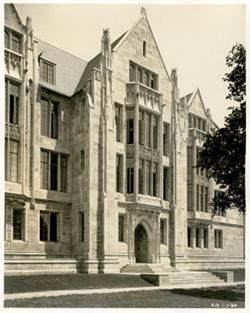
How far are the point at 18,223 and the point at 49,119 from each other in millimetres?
6056

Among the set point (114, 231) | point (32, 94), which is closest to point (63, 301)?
point (114, 231)

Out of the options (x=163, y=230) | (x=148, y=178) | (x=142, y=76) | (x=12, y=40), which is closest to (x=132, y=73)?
(x=142, y=76)

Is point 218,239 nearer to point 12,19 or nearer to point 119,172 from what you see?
point 119,172

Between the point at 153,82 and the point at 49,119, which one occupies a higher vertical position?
the point at 153,82

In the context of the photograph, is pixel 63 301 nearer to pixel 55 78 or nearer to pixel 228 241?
pixel 55 78

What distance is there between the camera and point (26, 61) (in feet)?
87.8

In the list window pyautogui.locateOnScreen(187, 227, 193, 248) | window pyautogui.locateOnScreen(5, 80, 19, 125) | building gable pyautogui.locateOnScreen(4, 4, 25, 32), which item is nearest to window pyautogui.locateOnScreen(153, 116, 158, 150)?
window pyautogui.locateOnScreen(187, 227, 193, 248)

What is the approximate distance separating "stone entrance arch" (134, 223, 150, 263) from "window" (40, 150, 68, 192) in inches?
223

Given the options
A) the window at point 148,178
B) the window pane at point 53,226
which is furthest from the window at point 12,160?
the window at point 148,178

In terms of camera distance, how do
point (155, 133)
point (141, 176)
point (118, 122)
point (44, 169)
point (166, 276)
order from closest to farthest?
point (166, 276) → point (44, 169) → point (118, 122) → point (141, 176) → point (155, 133)

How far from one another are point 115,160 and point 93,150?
1.63 meters

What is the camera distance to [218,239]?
42.6 meters

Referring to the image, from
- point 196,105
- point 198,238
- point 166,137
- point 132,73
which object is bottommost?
point 198,238

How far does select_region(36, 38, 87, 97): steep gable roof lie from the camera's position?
29625 mm
